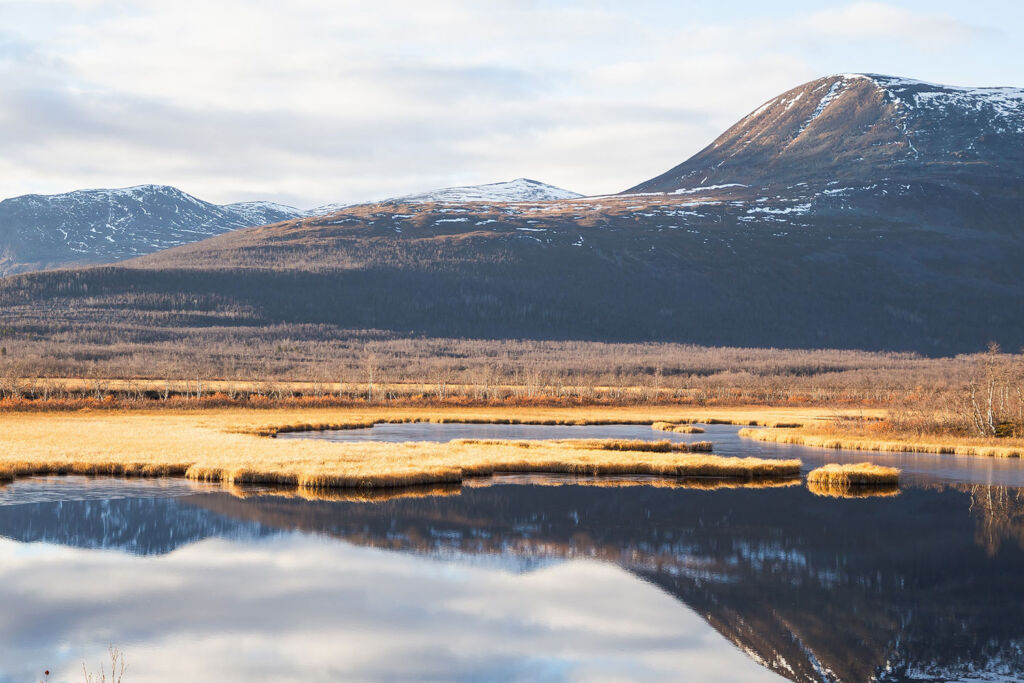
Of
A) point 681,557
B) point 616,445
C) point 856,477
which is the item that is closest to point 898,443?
point 616,445

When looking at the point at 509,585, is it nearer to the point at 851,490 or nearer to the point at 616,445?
the point at 851,490

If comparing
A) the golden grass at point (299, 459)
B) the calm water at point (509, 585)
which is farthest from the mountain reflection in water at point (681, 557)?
the golden grass at point (299, 459)

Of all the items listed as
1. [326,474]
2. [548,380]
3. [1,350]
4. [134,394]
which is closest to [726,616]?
[326,474]

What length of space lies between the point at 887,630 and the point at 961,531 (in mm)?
13676

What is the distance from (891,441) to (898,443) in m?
1.38

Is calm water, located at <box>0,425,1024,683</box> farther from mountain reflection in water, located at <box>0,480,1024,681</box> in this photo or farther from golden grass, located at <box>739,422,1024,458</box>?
golden grass, located at <box>739,422,1024,458</box>

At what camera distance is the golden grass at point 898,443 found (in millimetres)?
57188

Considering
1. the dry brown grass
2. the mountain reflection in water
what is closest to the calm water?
the mountain reflection in water

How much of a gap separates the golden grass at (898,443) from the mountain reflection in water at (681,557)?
13.5 meters

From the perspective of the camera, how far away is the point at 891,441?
2477 inches

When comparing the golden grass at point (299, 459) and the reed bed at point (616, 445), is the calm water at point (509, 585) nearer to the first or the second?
the golden grass at point (299, 459)

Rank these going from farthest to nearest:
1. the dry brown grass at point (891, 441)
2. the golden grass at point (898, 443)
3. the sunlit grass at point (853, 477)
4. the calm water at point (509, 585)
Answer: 1. the dry brown grass at point (891, 441)
2. the golden grass at point (898, 443)
3. the sunlit grass at point (853, 477)
4. the calm water at point (509, 585)

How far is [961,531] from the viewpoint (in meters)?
35.5

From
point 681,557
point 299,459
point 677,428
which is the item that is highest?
point 299,459
